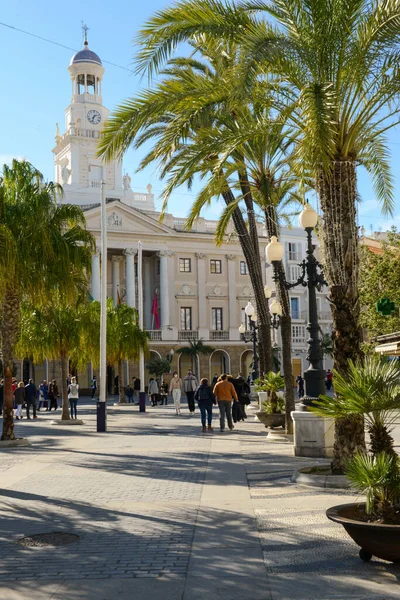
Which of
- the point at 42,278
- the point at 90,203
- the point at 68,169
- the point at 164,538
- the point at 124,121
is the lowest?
the point at 164,538

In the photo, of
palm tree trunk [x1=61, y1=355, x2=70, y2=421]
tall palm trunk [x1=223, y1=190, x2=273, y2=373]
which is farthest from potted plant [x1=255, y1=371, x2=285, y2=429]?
palm tree trunk [x1=61, y1=355, x2=70, y2=421]

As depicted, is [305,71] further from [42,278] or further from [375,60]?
[42,278]

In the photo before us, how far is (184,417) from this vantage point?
2780 centimetres

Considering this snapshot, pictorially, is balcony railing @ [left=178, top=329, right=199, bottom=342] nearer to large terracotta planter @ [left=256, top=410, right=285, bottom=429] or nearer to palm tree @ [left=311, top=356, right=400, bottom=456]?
large terracotta planter @ [left=256, top=410, right=285, bottom=429]

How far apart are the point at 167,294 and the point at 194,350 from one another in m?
5.91

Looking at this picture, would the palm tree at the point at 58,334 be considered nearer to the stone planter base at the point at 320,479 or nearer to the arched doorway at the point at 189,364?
the stone planter base at the point at 320,479

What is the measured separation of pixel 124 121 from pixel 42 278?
6.27m

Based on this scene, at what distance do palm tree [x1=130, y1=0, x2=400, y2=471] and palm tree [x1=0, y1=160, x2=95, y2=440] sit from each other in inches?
264

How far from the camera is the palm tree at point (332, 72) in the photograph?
10.0m

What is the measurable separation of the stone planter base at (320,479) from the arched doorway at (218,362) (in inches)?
2143

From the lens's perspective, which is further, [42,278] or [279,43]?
[42,278]

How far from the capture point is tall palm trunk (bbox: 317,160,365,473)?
32.8 feet

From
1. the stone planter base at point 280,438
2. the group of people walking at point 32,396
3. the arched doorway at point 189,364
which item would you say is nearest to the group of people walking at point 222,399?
the stone planter base at point 280,438

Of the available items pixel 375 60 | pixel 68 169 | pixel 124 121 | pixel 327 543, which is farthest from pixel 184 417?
pixel 68 169
